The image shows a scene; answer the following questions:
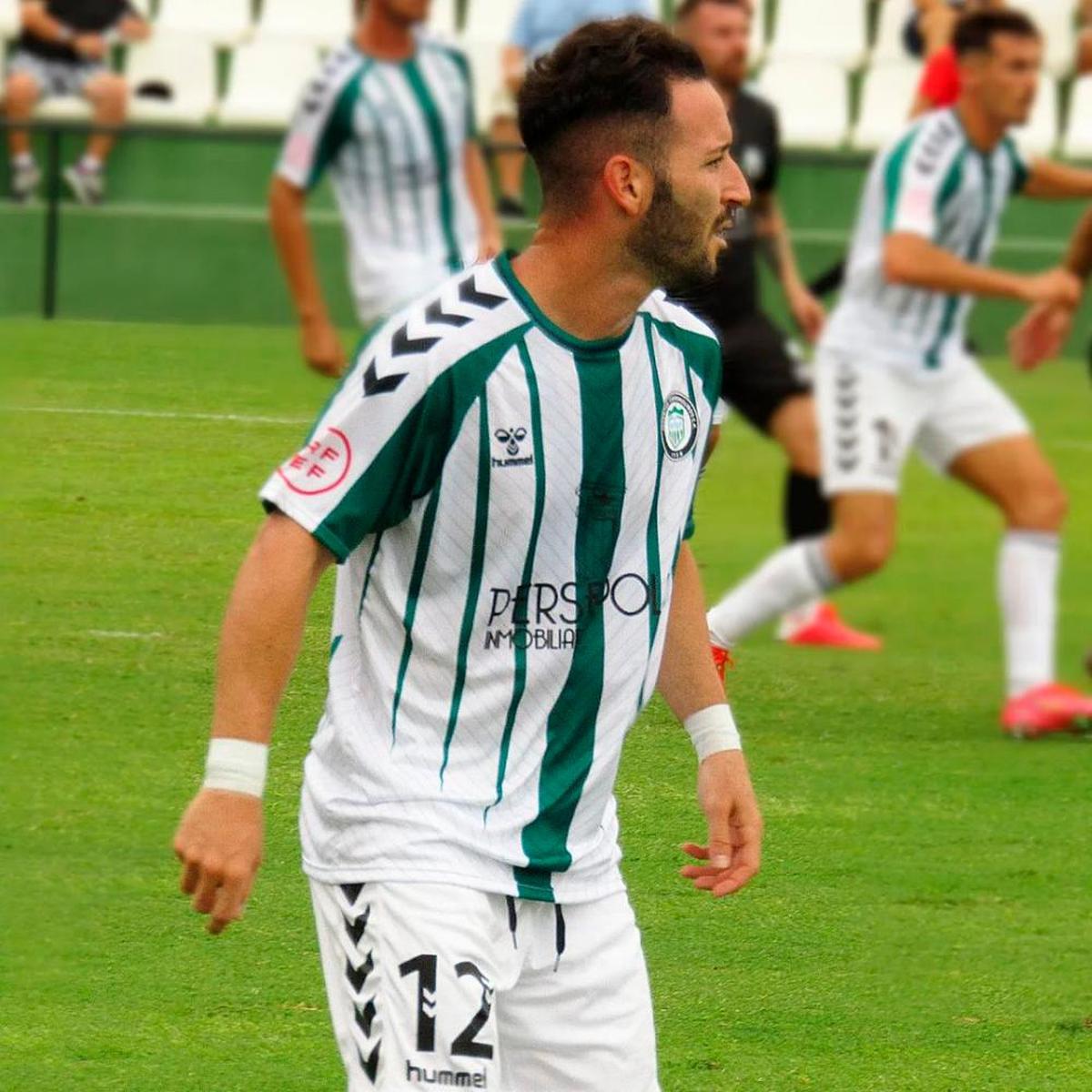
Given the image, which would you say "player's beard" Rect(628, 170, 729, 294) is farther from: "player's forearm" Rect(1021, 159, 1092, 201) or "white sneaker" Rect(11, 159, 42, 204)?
"white sneaker" Rect(11, 159, 42, 204)

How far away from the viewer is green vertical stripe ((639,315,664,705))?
2.79m

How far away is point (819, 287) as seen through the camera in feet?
28.0

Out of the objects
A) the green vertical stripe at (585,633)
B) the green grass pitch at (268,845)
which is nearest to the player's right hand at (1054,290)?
the green grass pitch at (268,845)

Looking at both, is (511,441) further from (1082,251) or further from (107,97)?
(107,97)

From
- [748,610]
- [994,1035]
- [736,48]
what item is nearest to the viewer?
[994,1035]

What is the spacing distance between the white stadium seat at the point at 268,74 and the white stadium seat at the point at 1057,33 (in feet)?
14.5

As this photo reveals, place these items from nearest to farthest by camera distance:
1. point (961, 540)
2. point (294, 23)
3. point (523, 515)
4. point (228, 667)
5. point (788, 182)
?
point (228, 667), point (523, 515), point (961, 540), point (788, 182), point (294, 23)

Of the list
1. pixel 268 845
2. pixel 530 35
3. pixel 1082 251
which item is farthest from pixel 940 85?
pixel 268 845

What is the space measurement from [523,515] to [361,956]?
507 millimetres

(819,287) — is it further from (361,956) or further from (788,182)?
(361,956)

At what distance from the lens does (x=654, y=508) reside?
2803 millimetres

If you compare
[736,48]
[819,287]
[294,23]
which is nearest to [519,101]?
[736,48]

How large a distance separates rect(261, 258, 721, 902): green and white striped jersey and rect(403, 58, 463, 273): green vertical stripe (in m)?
4.10

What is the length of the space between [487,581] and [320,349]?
2.13 meters
